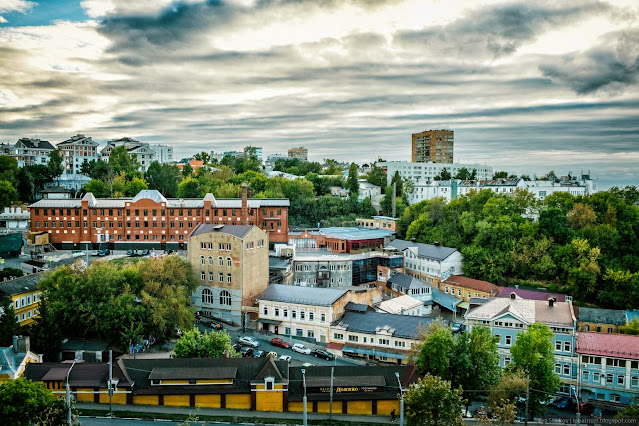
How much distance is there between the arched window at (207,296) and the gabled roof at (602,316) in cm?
3934

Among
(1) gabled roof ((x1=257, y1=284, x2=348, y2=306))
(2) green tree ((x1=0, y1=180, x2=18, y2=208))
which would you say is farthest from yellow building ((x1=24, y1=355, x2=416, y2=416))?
(2) green tree ((x1=0, y1=180, x2=18, y2=208))

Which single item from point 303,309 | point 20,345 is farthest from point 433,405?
point 20,345

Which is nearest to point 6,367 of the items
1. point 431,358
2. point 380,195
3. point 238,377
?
point 238,377

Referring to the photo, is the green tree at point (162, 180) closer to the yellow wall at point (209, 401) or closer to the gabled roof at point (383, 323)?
the gabled roof at point (383, 323)

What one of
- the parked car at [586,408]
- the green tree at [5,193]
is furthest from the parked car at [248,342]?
the green tree at [5,193]

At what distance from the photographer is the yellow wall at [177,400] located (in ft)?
115

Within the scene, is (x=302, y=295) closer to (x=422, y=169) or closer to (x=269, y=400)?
(x=269, y=400)

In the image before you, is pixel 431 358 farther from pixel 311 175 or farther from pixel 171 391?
pixel 311 175

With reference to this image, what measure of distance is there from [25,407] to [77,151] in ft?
352

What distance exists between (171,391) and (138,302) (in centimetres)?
1255

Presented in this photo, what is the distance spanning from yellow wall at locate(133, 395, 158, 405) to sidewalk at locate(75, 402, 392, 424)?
310 millimetres

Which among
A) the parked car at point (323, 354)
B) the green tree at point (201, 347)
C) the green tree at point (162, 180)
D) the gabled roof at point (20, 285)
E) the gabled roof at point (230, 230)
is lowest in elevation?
the parked car at point (323, 354)

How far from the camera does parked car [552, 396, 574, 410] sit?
3931 centimetres

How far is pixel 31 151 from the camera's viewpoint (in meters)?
120
